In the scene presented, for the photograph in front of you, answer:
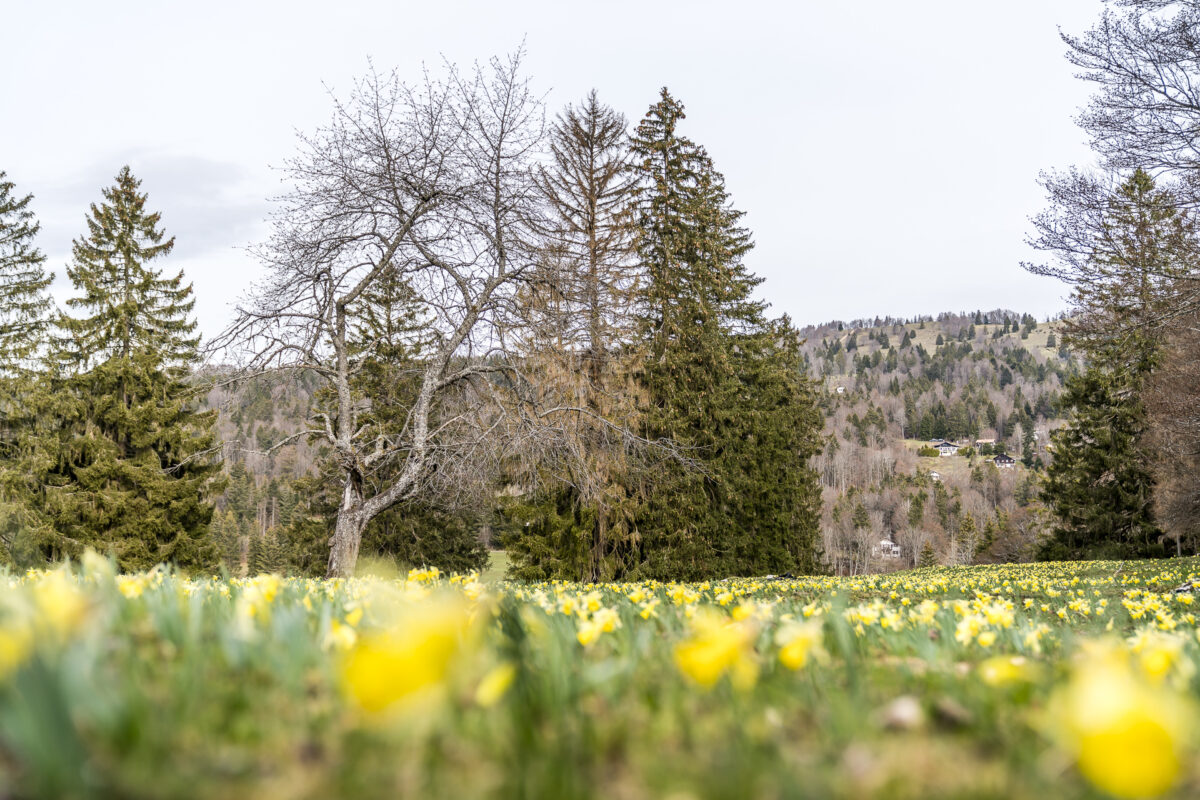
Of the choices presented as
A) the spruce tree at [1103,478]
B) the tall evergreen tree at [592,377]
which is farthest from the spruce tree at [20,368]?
the spruce tree at [1103,478]

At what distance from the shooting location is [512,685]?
109 cm

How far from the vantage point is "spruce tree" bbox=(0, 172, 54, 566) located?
21.9 m

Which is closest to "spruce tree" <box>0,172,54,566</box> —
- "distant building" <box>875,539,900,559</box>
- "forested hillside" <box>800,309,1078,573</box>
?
"forested hillside" <box>800,309,1078,573</box>

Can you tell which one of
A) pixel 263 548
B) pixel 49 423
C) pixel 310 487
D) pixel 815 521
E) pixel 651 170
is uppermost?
pixel 651 170

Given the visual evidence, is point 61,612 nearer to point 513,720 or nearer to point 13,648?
point 13,648

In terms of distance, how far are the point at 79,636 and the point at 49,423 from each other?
29504 mm

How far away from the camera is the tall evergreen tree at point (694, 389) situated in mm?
21297

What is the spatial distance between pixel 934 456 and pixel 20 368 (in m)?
151

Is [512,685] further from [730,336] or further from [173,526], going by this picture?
[173,526]

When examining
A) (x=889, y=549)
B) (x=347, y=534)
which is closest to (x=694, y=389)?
(x=347, y=534)

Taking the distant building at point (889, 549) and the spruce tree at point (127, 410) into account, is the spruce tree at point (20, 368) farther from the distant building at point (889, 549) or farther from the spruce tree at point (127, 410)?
the distant building at point (889, 549)

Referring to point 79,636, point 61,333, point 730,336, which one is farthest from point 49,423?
point 79,636

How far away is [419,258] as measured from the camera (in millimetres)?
12484

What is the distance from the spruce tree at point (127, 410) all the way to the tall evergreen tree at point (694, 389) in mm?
16023
